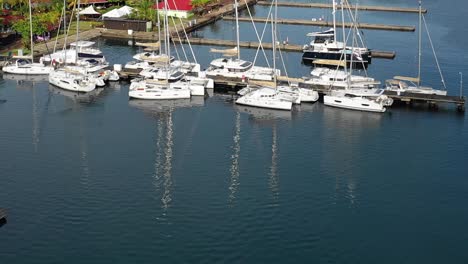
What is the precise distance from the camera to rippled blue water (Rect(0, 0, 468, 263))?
Answer: 43.3 metres

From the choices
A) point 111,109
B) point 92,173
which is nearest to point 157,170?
point 92,173

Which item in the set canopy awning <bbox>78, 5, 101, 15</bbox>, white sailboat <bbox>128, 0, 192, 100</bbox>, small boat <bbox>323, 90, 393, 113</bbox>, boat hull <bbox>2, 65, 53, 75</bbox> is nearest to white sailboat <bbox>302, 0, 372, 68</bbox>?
small boat <bbox>323, 90, 393, 113</bbox>

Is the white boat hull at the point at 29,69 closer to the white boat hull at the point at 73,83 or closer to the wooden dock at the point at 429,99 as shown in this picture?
the white boat hull at the point at 73,83

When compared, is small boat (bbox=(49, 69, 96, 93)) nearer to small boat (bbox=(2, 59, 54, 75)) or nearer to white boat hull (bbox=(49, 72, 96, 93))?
white boat hull (bbox=(49, 72, 96, 93))

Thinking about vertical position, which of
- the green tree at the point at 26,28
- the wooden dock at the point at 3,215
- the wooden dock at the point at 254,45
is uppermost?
the green tree at the point at 26,28

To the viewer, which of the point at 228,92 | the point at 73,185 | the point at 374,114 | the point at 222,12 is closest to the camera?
the point at 73,185

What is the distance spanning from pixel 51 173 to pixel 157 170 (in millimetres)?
7800

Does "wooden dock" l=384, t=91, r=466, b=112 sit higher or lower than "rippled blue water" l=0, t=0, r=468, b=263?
higher

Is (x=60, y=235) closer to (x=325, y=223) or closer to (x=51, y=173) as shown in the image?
(x=51, y=173)

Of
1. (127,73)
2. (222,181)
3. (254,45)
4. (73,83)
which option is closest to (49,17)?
(127,73)

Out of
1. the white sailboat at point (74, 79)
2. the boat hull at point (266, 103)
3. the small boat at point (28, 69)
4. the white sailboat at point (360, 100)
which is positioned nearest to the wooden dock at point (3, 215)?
the white sailboat at point (74, 79)

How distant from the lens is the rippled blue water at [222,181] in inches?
1705

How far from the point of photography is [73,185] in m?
51.3

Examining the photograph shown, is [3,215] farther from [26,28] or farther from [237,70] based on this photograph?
[26,28]
